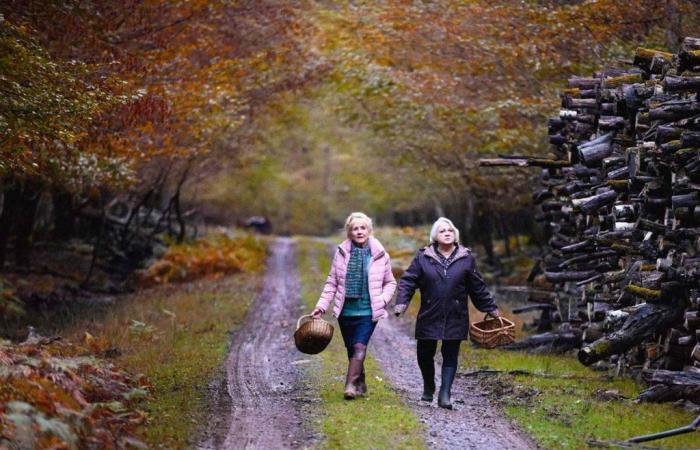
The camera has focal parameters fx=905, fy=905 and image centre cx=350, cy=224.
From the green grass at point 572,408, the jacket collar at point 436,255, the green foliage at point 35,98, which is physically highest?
the green foliage at point 35,98

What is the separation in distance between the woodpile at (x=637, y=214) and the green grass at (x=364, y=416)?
8.60 feet

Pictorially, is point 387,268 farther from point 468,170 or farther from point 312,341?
point 468,170

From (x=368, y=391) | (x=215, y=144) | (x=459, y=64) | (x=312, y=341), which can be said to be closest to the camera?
(x=312, y=341)

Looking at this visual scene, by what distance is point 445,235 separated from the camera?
35.4 feet

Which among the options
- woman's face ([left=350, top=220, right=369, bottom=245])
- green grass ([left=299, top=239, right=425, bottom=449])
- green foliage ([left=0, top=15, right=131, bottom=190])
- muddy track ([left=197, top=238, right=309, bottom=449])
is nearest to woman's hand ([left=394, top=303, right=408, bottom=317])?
woman's face ([left=350, top=220, right=369, bottom=245])

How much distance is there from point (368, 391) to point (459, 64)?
14.3m

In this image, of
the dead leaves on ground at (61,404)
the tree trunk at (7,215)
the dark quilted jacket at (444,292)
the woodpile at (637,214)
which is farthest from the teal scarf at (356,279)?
the tree trunk at (7,215)

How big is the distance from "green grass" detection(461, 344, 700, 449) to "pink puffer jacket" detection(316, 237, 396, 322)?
198 cm

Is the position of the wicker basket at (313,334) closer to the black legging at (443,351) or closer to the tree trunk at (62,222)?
the black legging at (443,351)

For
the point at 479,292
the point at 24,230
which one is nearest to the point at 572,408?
the point at 479,292

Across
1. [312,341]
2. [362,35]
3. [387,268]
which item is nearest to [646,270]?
[387,268]

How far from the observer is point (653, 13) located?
18203 mm

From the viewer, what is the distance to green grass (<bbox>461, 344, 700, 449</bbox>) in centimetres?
921

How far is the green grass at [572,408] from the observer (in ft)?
30.2
